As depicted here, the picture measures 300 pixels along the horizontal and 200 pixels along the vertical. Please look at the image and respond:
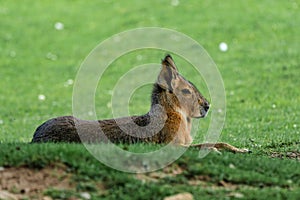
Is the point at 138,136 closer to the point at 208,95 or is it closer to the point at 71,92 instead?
the point at 208,95

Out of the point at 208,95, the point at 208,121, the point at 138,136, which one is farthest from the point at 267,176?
the point at 208,95

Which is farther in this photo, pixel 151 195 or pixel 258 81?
pixel 258 81

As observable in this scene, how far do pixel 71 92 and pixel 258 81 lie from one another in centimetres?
530

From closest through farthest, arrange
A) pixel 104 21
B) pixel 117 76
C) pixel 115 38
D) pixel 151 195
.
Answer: pixel 151 195 < pixel 117 76 < pixel 115 38 < pixel 104 21

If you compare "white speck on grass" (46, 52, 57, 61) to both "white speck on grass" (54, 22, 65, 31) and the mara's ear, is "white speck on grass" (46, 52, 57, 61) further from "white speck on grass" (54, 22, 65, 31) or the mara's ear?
the mara's ear

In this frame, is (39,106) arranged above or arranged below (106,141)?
above

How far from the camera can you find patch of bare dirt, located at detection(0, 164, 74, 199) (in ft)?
23.7

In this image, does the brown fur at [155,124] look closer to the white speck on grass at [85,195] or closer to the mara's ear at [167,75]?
the mara's ear at [167,75]

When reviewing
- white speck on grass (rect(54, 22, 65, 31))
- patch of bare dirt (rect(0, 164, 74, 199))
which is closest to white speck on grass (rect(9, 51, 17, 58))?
white speck on grass (rect(54, 22, 65, 31))

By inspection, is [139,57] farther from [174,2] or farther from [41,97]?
[174,2]

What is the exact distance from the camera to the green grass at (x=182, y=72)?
7.72m

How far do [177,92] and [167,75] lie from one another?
28 cm

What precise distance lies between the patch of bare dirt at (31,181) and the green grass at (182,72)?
115 mm

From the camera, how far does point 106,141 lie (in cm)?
908
